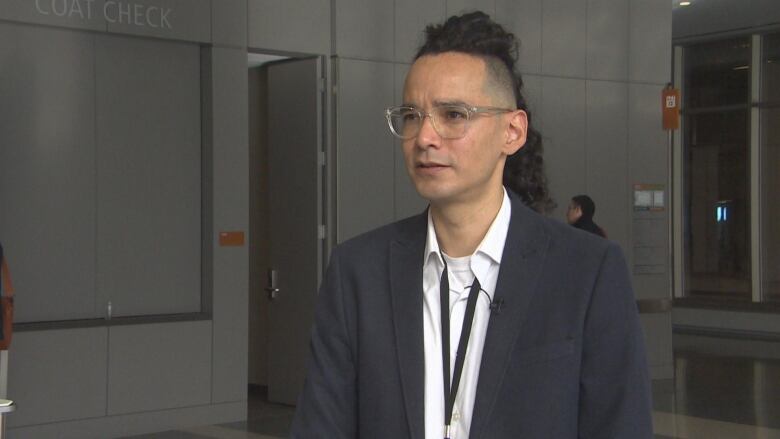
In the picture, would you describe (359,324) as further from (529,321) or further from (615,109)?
(615,109)

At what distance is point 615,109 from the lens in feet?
39.9

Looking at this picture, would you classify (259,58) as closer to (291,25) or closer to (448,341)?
(291,25)

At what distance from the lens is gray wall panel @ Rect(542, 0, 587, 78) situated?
38.0 ft

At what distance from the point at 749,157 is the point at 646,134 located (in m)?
5.94

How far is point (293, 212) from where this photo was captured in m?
10.1

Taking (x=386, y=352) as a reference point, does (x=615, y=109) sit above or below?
above

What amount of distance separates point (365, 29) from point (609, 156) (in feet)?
11.3

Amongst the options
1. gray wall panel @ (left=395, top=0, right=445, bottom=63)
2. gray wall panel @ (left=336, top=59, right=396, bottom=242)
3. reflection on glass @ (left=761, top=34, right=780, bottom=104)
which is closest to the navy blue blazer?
gray wall panel @ (left=336, top=59, right=396, bottom=242)

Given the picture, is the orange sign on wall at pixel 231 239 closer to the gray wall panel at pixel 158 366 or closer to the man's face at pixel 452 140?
the gray wall panel at pixel 158 366

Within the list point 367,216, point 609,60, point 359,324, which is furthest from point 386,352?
point 609,60

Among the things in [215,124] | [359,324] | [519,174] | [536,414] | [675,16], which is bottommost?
[536,414]

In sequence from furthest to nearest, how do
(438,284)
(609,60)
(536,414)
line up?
(609,60) < (438,284) < (536,414)

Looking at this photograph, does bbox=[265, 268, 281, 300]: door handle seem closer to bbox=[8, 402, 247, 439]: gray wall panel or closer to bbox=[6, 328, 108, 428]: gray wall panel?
bbox=[8, 402, 247, 439]: gray wall panel

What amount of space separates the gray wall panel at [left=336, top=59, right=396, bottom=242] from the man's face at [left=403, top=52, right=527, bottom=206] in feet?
26.2
